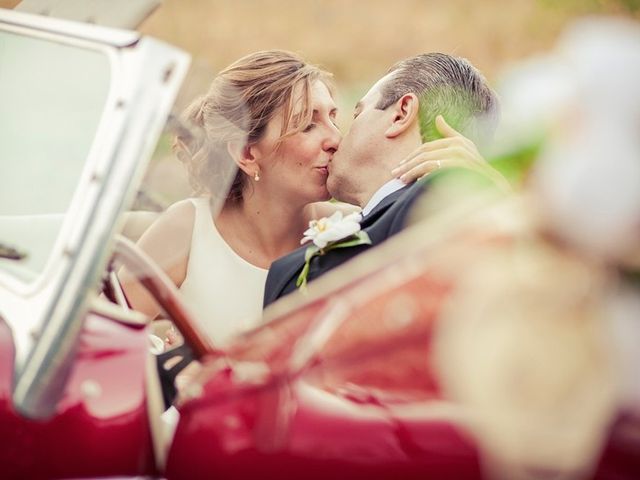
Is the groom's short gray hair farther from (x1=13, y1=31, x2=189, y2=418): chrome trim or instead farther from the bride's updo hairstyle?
(x1=13, y1=31, x2=189, y2=418): chrome trim

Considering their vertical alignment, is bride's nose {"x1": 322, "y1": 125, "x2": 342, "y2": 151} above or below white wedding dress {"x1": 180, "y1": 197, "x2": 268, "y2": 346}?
above

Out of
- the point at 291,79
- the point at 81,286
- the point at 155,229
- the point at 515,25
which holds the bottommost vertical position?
the point at 515,25

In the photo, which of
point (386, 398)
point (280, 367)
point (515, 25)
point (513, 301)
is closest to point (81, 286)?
point (280, 367)

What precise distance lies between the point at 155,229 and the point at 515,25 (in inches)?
304

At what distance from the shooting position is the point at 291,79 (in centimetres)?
276

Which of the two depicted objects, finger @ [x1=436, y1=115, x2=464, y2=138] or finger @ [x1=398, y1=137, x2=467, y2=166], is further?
finger @ [x1=436, y1=115, x2=464, y2=138]

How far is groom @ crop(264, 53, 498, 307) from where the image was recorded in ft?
8.25

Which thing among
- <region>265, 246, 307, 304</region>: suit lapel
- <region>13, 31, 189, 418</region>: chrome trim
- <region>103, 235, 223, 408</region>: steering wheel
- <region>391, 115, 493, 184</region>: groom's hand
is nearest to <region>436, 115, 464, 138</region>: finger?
<region>391, 115, 493, 184</region>: groom's hand

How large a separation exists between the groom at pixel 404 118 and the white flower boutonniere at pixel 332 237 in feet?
0.99

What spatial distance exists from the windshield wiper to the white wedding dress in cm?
118

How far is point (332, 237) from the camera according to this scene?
194 centimetres

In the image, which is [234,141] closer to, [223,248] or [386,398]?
[386,398]

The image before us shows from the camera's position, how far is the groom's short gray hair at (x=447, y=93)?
2562mm

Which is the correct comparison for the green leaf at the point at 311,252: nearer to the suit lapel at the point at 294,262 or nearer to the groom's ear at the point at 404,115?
the suit lapel at the point at 294,262
